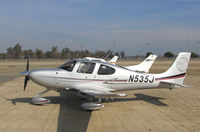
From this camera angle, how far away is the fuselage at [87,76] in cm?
800

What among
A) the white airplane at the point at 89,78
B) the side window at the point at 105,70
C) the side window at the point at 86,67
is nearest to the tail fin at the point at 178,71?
the white airplane at the point at 89,78

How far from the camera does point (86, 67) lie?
8195mm

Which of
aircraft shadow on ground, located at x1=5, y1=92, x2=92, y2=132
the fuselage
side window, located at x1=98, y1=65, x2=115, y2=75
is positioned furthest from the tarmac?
side window, located at x1=98, y1=65, x2=115, y2=75

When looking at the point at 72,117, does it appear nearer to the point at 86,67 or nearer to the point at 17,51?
the point at 86,67

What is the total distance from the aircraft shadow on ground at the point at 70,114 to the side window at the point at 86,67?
63.0 inches

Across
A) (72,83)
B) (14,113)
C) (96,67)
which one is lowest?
(14,113)

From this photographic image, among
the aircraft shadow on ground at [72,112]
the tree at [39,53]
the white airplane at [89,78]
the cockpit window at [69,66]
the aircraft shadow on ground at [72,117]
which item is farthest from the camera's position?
the tree at [39,53]

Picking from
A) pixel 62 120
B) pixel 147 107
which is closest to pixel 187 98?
pixel 147 107

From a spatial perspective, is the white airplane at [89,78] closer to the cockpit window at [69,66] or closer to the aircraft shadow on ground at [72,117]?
the cockpit window at [69,66]

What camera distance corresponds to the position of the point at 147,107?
8.20 meters

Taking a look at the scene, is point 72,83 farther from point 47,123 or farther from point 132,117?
point 132,117

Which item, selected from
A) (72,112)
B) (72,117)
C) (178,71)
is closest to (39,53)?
(178,71)

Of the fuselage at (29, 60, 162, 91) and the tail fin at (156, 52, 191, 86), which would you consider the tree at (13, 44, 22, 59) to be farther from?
the tail fin at (156, 52, 191, 86)

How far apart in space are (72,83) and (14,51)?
143m
